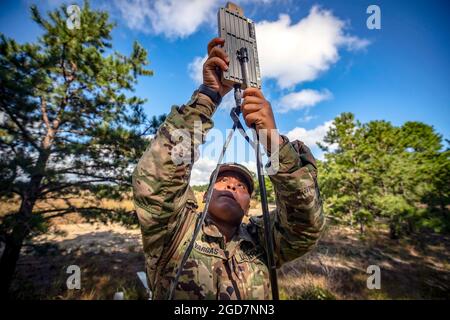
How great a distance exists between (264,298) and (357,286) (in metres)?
10.9

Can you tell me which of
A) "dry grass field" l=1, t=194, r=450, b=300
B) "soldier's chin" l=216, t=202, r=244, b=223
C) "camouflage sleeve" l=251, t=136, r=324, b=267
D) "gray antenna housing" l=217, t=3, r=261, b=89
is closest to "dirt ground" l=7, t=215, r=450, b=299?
"dry grass field" l=1, t=194, r=450, b=300

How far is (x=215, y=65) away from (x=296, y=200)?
1064 mm

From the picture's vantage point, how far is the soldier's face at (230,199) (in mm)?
2006

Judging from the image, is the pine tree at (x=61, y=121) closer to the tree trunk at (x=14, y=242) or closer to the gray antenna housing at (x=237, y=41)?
the tree trunk at (x=14, y=242)

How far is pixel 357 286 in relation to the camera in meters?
9.77

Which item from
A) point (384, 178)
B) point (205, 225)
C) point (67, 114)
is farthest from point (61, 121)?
point (384, 178)

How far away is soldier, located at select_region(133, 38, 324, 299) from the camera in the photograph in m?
1.37

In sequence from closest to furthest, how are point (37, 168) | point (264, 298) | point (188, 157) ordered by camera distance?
point (188, 157), point (264, 298), point (37, 168)

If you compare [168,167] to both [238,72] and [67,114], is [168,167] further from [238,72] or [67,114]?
[67,114]

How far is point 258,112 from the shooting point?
4.20 feet
